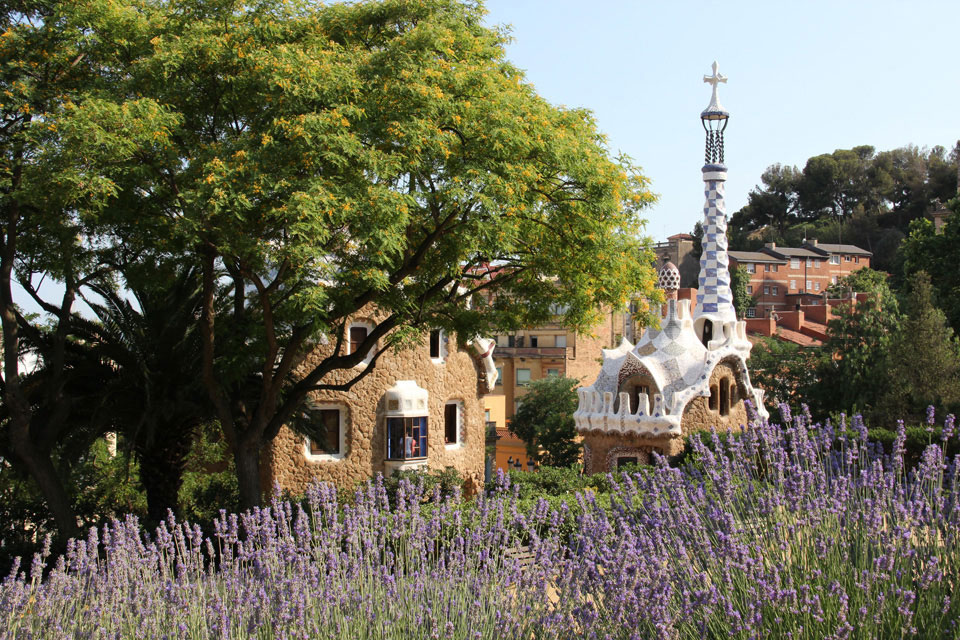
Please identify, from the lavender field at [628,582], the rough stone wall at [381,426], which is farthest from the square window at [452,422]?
the lavender field at [628,582]

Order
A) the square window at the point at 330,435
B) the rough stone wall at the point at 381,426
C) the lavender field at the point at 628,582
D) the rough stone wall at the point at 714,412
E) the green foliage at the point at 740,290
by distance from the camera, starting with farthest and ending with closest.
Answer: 1. the green foliage at the point at 740,290
2. the rough stone wall at the point at 714,412
3. the square window at the point at 330,435
4. the rough stone wall at the point at 381,426
5. the lavender field at the point at 628,582

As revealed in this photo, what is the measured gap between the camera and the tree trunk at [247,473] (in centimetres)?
1409

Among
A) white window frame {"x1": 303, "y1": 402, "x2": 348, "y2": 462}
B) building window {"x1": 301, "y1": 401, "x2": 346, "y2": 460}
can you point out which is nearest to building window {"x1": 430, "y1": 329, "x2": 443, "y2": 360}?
white window frame {"x1": 303, "y1": 402, "x2": 348, "y2": 462}

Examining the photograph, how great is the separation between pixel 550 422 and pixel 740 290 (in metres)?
29.1

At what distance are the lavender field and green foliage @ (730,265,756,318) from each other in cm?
5555

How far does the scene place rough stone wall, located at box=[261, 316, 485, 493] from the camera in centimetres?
1972

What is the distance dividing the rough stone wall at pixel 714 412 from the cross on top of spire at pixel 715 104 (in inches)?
307

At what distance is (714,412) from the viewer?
998 inches

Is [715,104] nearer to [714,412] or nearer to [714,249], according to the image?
[714,249]

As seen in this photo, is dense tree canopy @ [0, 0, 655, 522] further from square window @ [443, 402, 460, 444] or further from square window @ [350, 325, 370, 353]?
square window @ [443, 402, 460, 444]

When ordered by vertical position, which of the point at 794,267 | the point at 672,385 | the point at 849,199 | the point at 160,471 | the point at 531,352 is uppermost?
the point at 849,199

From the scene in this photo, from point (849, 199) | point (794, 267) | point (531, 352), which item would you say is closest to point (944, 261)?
point (531, 352)

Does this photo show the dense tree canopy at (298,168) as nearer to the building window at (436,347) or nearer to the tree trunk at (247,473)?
the tree trunk at (247,473)

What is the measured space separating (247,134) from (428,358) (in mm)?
10578
